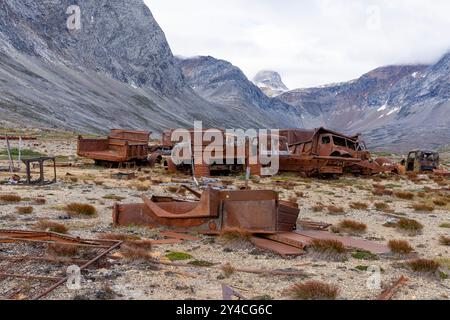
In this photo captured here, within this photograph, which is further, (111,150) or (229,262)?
(111,150)

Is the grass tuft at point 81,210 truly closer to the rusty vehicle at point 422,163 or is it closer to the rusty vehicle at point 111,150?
the rusty vehicle at point 111,150

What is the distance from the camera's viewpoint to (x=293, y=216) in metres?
8.62

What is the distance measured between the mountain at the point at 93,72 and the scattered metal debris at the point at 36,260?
54760 millimetres

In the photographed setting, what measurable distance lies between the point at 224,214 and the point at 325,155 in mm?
16839

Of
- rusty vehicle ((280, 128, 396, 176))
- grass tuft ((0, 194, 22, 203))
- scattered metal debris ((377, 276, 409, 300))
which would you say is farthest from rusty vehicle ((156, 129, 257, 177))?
scattered metal debris ((377, 276, 409, 300))

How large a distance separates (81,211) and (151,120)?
97.8 metres

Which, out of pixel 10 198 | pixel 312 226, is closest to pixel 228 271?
pixel 312 226

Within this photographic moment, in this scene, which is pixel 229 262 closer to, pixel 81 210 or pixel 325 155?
pixel 81 210

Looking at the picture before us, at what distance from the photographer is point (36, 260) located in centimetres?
620

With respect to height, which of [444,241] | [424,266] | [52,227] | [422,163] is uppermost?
[422,163]

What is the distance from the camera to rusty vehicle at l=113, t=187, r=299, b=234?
8.09 meters

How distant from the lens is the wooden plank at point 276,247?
708 cm

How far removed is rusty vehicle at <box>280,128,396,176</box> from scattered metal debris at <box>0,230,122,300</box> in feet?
55.0

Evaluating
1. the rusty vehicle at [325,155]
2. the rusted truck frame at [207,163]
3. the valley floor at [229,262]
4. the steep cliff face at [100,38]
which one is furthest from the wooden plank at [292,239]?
the steep cliff face at [100,38]
